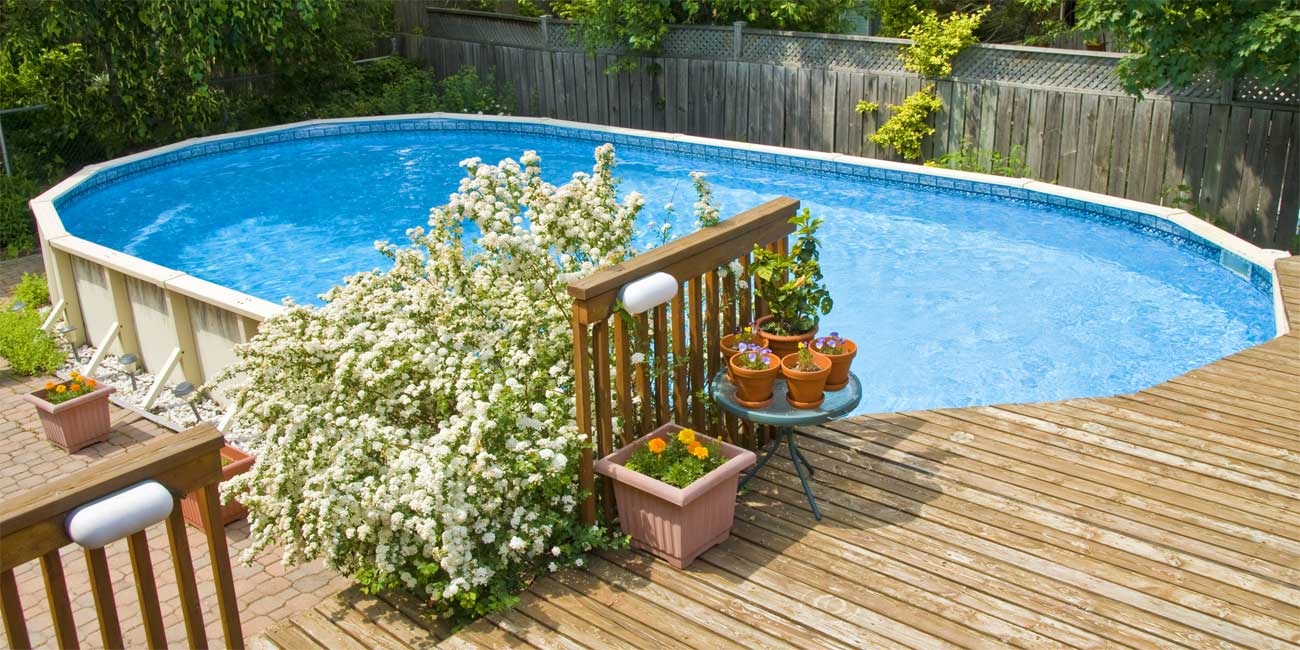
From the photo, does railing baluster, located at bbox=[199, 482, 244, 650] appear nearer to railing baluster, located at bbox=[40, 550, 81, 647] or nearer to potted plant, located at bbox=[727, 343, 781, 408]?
railing baluster, located at bbox=[40, 550, 81, 647]

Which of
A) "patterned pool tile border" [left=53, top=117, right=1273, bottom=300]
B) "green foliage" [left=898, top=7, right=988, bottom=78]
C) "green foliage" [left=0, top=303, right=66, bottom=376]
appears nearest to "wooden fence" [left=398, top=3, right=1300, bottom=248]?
"green foliage" [left=898, top=7, right=988, bottom=78]

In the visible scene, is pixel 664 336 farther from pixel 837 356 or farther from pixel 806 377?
pixel 837 356

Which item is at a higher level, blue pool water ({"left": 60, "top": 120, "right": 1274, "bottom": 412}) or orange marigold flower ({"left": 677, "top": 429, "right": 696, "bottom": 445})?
orange marigold flower ({"left": 677, "top": 429, "right": 696, "bottom": 445})

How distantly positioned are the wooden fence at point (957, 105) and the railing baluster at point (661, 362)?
6567mm

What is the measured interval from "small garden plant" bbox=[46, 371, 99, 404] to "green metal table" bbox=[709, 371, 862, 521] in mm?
4030

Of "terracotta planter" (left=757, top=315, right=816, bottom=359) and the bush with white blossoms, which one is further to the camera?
"terracotta planter" (left=757, top=315, right=816, bottom=359)

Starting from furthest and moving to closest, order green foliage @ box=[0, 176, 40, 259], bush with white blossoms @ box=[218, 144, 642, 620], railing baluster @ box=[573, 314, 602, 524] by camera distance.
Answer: green foliage @ box=[0, 176, 40, 259], railing baluster @ box=[573, 314, 602, 524], bush with white blossoms @ box=[218, 144, 642, 620]

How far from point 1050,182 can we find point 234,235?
775 centimetres

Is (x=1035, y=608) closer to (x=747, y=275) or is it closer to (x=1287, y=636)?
(x=1287, y=636)

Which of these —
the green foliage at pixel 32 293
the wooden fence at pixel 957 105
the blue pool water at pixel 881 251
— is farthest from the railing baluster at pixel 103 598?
the wooden fence at pixel 957 105

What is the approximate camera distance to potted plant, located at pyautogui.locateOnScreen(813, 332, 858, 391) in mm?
4070

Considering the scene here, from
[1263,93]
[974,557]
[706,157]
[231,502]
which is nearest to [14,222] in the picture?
[231,502]

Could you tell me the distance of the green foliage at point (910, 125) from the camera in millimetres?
10664

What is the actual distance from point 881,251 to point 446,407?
239 inches
